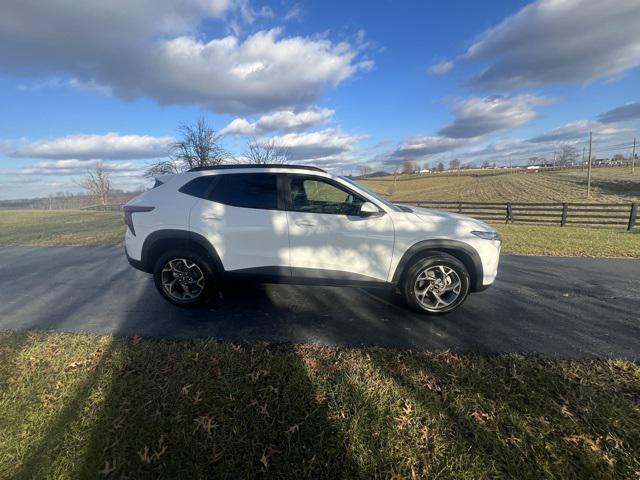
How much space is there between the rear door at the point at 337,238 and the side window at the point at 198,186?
1040 mm

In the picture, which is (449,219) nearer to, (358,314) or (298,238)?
(358,314)

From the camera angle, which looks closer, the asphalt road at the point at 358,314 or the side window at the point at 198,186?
the asphalt road at the point at 358,314

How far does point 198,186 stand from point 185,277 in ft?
3.95

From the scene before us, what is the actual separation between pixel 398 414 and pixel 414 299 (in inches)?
69.6

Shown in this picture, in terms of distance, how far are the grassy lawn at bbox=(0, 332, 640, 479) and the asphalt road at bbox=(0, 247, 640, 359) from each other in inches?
13.0

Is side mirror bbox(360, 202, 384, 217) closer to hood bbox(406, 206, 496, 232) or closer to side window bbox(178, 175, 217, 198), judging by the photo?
hood bbox(406, 206, 496, 232)

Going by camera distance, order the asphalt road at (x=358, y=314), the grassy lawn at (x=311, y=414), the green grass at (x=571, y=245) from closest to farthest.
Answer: the grassy lawn at (x=311, y=414)
the asphalt road at (x=358, y=314)
the green grass at (x=571, y=245)

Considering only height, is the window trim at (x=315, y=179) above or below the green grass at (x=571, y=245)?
above

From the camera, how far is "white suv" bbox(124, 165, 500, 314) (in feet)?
12.1

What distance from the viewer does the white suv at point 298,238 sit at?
368 cm

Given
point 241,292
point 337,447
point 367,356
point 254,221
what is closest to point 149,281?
point 241,292

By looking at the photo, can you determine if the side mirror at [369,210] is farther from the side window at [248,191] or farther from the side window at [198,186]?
the side window at [198,186]

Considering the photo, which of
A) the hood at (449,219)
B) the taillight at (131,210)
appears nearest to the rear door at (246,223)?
the taillight at (131,210)

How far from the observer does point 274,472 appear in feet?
5.89
